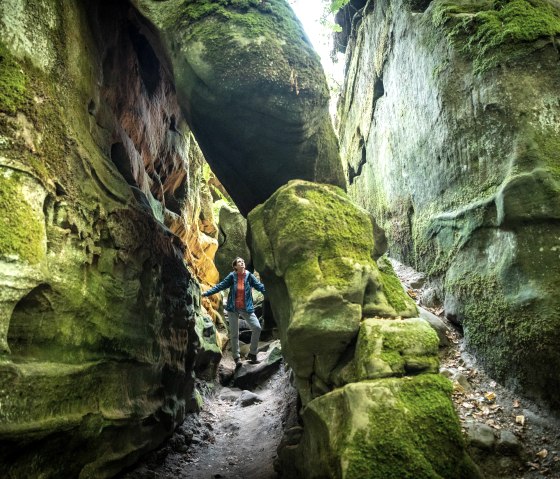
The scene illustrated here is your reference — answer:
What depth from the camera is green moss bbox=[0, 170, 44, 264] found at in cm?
364

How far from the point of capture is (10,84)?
427 centimetres

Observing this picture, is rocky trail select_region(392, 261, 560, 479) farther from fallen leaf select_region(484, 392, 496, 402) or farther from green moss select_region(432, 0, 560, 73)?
green moss select_region(432, 0, 560, 73)

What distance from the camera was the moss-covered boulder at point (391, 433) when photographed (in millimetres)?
3387

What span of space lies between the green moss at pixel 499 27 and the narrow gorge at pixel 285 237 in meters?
0.04

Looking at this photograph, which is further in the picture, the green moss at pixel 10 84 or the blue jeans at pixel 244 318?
the blue jeans at pixel 244 318

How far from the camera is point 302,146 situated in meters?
6.66

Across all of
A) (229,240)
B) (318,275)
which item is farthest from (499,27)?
(229,240)

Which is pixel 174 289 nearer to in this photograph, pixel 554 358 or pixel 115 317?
pixel 115 317

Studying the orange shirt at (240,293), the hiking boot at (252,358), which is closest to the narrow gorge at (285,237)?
the orange shirt at (240,293)

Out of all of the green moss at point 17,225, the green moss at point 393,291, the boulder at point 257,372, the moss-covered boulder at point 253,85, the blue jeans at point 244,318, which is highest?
the moss-covered boulder at point 253,85

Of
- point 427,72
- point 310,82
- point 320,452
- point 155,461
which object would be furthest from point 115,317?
point 427,72

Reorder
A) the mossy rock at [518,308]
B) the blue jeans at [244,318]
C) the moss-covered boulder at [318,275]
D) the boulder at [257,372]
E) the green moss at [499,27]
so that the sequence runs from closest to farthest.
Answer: the mossy rock at [518,308] < the moss-covered boulder at [318,275] < the green moss at [499,27] < the blue jeans at [244,318] < the boulder at [257,372]

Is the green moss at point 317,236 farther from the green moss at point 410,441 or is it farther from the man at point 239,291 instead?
the man at point 239,291

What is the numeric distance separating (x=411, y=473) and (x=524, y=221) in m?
3.48
